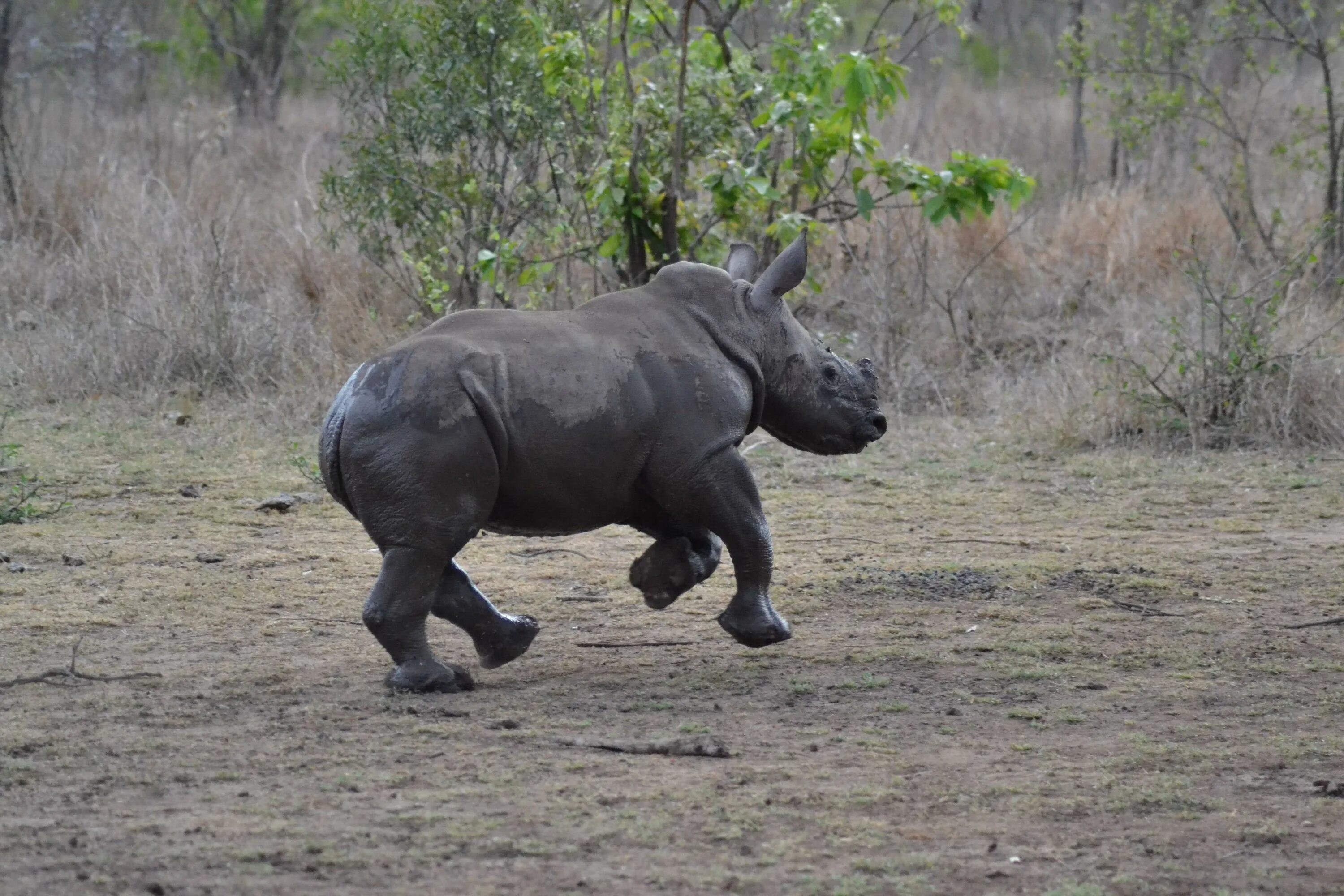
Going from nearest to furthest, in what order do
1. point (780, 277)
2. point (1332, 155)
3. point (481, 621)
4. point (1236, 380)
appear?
point (481, 621)
point (780, 277)
point (1236, 380)
point (1332, 155)

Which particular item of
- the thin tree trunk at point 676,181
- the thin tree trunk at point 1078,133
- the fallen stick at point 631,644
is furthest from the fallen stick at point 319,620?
the thin tree trunk at point 1078,133

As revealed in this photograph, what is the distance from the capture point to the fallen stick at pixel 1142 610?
19.2ft

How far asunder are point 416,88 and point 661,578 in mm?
5787

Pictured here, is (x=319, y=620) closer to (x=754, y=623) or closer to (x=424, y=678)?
(x=424, y=678)

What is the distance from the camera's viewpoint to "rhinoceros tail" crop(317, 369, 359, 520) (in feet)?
15.2

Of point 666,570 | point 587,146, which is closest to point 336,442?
point 666,570

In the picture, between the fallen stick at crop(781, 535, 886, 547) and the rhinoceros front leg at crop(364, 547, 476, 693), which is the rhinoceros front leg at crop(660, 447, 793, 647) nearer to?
the rhinoceros front leg at crop(364, 547, 476, 693)

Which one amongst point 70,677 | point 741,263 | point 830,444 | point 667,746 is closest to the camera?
point 667,746

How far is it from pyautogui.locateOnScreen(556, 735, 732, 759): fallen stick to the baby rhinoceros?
26.2 inches

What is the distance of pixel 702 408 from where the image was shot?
4.88 meters

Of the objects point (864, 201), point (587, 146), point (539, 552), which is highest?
point (587, 146)

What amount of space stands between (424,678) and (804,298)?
653 centimetres

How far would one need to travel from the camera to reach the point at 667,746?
4230 mm

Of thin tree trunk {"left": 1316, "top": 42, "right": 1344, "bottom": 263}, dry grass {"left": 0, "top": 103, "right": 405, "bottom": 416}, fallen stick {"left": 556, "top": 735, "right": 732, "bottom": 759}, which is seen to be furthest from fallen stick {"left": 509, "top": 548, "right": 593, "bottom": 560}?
thin tree trunk {"left": 1316, "top": 42, "right": 1344, "bottom": 263}
